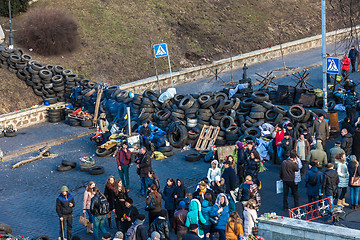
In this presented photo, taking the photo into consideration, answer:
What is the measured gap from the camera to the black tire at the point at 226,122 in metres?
22.9

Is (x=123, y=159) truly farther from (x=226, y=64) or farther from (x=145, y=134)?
(x=226, y=64)

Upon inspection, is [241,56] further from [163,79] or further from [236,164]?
[236,164]

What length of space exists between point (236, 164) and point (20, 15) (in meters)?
23.7

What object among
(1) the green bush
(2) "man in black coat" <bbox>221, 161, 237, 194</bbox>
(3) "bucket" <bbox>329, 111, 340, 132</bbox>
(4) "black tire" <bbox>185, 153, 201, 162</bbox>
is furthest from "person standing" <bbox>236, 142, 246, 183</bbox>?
(1) the green bush

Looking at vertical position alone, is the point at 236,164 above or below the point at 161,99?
below

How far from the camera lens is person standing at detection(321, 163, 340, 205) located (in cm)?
1488

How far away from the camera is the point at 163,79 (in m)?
33.2

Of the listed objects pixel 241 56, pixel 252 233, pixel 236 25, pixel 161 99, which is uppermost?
pixel 236 25

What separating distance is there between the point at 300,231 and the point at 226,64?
24648 millimetres

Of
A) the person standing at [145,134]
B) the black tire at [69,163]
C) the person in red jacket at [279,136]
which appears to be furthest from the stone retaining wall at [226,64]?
the person in red jacket at [279,136]

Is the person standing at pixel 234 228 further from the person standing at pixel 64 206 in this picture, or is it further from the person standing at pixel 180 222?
the person standing at pixel 64 206

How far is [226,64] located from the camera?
36250 mm

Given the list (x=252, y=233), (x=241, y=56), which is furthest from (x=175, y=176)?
(x=241, y=56)

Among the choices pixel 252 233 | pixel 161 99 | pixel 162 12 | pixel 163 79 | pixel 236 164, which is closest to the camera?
pixel 252 233
